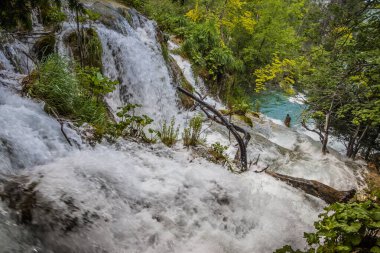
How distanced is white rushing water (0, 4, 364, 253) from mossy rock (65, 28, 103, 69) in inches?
98.7

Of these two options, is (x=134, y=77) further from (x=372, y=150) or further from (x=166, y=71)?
(x=372, y=150)

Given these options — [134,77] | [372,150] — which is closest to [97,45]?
[134,77]

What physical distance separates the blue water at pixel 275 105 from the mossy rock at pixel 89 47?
10572 millimetres

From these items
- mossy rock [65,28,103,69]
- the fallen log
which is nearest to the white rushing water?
the fallen log

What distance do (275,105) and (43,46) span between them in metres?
14.4

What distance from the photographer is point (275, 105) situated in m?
18.3

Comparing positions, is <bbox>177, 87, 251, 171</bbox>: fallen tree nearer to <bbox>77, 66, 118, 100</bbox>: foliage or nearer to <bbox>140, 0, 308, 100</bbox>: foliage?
<bbox>77, 66, 118, 100</bbox>: foliage

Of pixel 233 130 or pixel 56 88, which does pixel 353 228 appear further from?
pixel 56 88

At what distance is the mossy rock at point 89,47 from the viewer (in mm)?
6977

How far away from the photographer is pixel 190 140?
4.82 m

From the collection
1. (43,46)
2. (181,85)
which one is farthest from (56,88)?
(181,85)

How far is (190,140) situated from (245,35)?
15.5m

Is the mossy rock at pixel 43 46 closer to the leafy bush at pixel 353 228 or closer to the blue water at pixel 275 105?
the leafy bush at pixel 353 228

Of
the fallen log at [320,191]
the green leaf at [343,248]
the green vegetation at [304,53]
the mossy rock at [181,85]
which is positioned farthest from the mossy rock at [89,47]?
the green leaf at [343,248]
